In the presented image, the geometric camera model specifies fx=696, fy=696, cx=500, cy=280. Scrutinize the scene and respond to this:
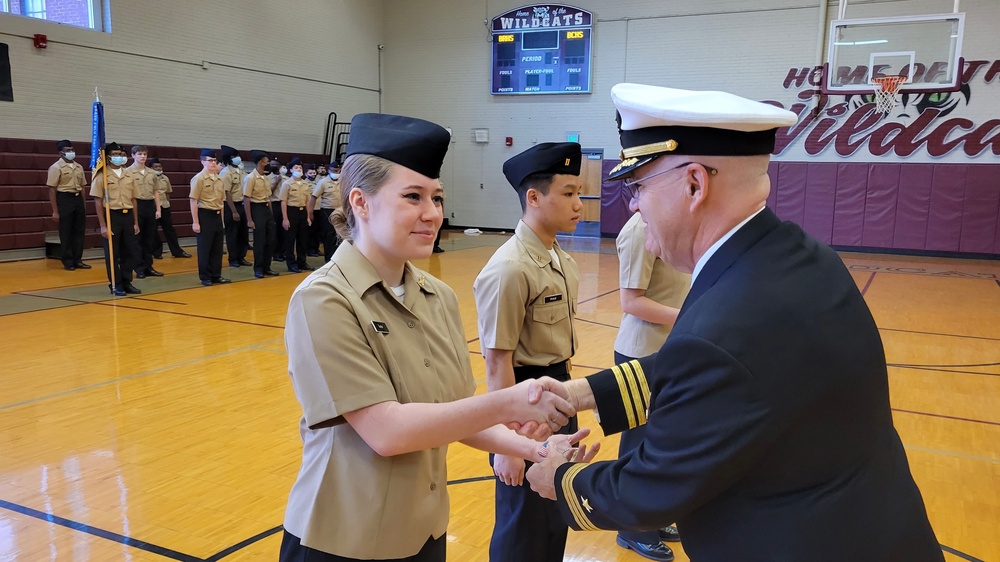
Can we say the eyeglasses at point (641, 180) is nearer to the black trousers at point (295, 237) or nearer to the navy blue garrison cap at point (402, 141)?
the navy blue garrison cap at point (402, 141)

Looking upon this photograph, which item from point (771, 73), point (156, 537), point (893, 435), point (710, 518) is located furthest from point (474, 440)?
point (771, 73)

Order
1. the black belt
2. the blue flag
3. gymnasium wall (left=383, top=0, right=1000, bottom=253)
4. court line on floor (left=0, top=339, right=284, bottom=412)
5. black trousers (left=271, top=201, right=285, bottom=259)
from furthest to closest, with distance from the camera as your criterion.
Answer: gymnasium wall (left=383, top=0, right=1000, bottom=253), black trousers (left=271, top=201, right=285, bottom=259), the blue flag, court line on floor (left=0, top=339, right=284, bottom=412), the black belt

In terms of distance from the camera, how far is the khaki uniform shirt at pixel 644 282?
3404 millimetres

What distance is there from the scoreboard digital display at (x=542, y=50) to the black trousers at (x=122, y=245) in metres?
11.8

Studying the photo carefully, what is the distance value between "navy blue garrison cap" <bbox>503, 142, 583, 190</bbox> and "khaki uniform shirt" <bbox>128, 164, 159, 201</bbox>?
989 cm

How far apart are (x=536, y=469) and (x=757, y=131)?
92cm

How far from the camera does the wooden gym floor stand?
137 inches

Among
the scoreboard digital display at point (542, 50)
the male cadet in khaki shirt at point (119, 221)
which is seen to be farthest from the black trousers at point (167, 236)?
the scoreboard digital display at point (542, 50)

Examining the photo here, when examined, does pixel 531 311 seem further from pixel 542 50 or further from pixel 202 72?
→ pixel 542 50

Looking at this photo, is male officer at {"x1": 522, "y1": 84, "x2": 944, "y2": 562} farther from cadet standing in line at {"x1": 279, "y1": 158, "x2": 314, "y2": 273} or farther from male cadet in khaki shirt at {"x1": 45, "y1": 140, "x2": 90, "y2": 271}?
male cadet in khaki shirt at {"x1": 45, "y1": 140, "x2": 90, "y2": 271}

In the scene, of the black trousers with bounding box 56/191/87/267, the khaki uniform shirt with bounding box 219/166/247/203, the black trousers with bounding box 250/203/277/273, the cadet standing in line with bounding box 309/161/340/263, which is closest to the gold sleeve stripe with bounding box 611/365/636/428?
the black trousers with bounding box 250/203/277/273

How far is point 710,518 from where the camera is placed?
1.28 metres

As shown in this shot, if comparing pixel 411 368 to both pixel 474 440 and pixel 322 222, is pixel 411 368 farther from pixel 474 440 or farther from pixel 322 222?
pixel 322 222

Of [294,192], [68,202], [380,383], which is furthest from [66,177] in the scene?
[380,383]
